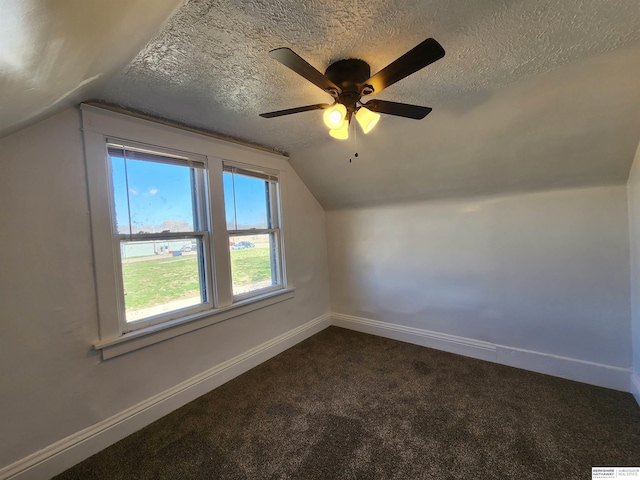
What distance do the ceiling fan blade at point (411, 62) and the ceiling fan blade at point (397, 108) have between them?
0.12 meters

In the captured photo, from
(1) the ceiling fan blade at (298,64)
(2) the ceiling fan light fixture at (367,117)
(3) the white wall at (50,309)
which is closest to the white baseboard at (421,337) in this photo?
(3) the white wall at (50,309)

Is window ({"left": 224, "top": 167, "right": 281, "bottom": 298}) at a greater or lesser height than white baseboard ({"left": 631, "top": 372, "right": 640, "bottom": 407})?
greater

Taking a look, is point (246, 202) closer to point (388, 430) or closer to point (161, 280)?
point (161, 280)

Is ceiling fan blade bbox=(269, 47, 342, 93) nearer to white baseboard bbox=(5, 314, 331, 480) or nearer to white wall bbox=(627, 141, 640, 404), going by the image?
white wall bbox=(627, 141, 640, 404)

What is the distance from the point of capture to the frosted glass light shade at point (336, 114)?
144cm

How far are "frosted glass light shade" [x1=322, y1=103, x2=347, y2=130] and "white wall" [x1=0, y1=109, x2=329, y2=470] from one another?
5.13 ft

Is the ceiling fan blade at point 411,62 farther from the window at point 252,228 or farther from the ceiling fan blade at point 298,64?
the window at point 252,228

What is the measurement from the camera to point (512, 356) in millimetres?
2434

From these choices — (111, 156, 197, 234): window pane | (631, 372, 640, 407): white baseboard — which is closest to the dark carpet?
(631, 372, 640, 407): white baseboard

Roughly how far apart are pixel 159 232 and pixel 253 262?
981mm

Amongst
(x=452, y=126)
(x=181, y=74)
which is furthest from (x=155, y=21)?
(x=452, y=126)

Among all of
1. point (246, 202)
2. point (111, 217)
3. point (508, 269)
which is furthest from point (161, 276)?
point (508, 269)

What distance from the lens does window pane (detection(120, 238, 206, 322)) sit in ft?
6.25

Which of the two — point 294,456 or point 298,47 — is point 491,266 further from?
point 298,47
